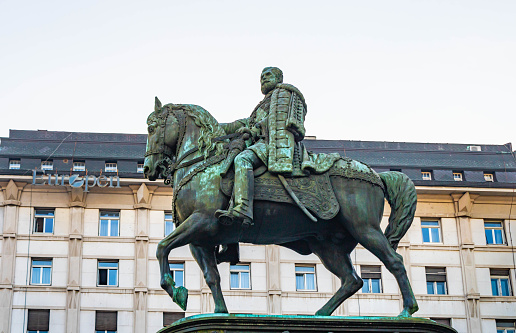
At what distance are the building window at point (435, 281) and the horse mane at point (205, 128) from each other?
3629 centimetres

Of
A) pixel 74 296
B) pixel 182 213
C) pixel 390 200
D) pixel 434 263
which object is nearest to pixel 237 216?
pixel 182 213

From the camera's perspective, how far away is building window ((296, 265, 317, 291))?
50781 millimetres

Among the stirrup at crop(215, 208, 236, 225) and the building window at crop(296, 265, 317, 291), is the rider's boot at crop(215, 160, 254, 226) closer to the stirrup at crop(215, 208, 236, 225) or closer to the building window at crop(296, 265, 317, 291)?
the stirrup at crop(215, 208, 236, 225)

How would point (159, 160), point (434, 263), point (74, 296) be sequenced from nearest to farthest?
point (159, 160) < point (74, 296) < point (434, 263)

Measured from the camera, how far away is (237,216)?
51.9ft

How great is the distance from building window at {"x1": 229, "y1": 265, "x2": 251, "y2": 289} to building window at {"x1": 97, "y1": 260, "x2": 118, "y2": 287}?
212 inches

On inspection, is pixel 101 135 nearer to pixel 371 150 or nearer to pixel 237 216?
pixel 371 150

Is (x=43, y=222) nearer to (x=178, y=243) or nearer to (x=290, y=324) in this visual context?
(x=178, y=243)

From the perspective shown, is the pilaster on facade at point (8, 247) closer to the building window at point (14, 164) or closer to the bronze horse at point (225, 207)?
the building window at point (14, 164)

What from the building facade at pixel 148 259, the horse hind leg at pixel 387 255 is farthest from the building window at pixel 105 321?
the horse hind leg at pixel 387 255

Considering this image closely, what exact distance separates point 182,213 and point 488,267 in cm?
3851

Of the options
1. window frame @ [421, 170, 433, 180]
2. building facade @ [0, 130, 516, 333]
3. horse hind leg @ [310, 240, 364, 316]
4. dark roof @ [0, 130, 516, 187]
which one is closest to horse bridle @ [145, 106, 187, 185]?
horse hind leg @ [310, 240, 364, 316]

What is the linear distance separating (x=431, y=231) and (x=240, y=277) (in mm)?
9962

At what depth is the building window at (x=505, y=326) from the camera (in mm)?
51656
